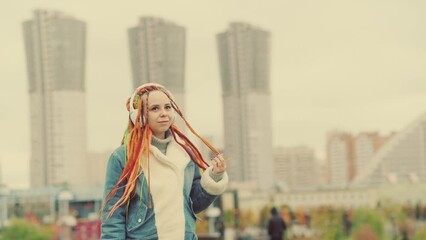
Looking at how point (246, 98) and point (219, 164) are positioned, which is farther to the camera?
point (246, 98)

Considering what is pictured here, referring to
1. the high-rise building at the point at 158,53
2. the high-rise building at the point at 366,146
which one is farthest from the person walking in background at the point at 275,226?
the high-rise building at the point at 366,146

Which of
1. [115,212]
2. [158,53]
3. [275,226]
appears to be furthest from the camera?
[158,53]

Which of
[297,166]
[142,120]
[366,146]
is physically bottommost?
[297,166]

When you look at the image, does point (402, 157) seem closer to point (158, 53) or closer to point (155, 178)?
point (158, 53)

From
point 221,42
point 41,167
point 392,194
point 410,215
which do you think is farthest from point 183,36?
point 410,215

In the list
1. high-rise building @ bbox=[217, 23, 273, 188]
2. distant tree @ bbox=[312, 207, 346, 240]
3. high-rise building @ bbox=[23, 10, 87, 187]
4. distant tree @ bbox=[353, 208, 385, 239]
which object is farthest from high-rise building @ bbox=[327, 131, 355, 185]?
distant tree @ bbox=[353, 208, 385, 239]

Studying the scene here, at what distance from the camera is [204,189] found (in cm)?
215

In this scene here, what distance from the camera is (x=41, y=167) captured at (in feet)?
173

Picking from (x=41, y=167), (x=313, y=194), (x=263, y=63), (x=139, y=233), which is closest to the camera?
(x=139, y=233)

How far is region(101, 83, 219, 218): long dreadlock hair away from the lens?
206 centimetres

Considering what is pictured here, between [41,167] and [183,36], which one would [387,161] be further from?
[41,167]

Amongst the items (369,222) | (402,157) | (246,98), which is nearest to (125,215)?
(369,222)

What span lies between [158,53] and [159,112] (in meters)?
49.1

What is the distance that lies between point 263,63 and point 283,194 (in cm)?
1137
